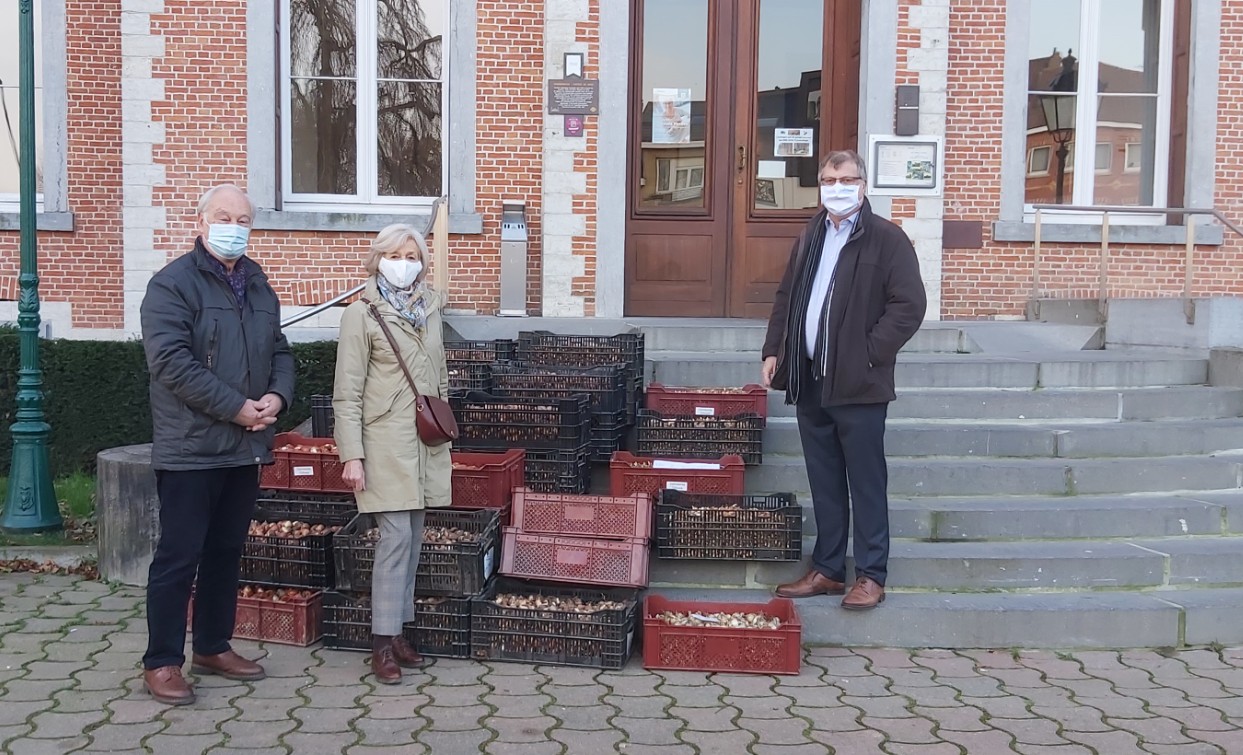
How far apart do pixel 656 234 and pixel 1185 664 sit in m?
6.40

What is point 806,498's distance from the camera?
21.9 ft

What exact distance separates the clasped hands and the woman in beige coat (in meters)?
0.23

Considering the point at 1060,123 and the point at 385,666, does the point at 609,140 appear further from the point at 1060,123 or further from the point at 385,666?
the point at 385,666

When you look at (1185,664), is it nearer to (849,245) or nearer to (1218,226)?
(849,245)

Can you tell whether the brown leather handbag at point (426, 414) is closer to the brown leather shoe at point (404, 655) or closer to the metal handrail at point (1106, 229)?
the brown leather shoe at point (404, 655)

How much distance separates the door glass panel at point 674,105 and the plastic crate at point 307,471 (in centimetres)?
540

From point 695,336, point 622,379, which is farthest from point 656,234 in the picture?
point 622,379

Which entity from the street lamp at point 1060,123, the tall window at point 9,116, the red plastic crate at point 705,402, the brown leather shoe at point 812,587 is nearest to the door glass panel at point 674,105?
the street lamp at point 1060,123

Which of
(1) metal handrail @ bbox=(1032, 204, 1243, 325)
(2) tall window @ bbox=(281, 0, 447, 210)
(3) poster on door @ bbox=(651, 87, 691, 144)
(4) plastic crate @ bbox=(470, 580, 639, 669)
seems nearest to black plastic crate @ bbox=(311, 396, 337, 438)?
(4) plastic crate @ bbox=(470, 580, 639, 669)

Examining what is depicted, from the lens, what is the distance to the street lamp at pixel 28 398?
726 cm

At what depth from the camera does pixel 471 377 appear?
276 inches

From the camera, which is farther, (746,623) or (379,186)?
(379,186)

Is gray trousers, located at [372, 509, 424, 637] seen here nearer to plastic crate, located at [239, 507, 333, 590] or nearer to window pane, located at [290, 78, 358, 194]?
plastic crate, located at [239, 507, 333, 590]

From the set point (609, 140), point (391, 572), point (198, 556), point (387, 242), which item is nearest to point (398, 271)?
point (387, 242)
